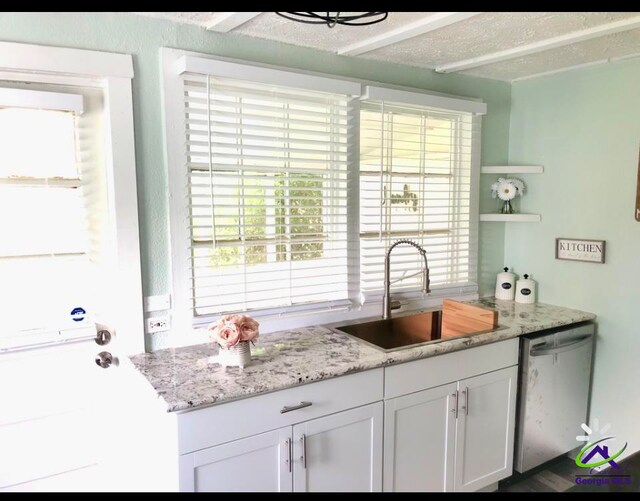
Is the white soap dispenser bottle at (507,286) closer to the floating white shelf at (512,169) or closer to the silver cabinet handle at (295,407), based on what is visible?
the floating white shelf at (512,169)

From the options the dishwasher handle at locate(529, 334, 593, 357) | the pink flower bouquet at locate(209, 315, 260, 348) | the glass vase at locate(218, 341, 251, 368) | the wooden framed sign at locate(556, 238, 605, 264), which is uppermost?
the wooden framed sign at locate(556, 238, 605, 264)

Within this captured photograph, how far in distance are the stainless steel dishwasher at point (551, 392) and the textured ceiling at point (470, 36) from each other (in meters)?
1.51

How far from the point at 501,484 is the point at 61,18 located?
3.09 meters

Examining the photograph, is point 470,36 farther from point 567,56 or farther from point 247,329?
point 247,329

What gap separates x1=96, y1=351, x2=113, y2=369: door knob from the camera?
208 centimetres

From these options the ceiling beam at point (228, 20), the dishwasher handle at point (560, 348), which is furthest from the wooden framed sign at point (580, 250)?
Result: the ceiling beam at point (228, 20)

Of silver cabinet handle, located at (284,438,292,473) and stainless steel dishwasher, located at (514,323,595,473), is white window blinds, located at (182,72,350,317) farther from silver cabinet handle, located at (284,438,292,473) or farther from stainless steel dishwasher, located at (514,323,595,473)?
stainless steel dishwasher, located at (514,323,595,473)

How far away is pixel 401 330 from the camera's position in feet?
9.27

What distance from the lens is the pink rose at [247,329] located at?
1901 mm

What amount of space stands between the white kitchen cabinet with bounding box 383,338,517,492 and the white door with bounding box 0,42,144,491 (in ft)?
4.02

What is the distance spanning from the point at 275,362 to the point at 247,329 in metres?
0.21

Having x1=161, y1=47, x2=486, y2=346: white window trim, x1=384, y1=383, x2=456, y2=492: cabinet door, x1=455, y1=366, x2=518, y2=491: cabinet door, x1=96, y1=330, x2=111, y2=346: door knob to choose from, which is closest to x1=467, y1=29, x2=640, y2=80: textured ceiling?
x1=161, y1=47, x2=486, y2=346: white window trim

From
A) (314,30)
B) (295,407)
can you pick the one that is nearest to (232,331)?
(295,407)

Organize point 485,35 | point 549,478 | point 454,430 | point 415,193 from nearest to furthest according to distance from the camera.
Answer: point 485,35 < point 454,430 < point 549,478 < point 415,193
